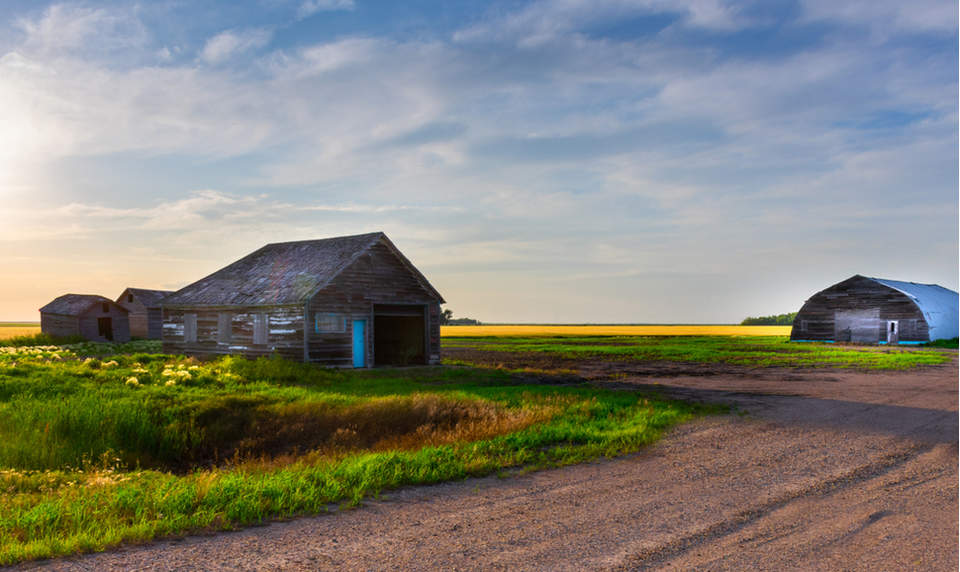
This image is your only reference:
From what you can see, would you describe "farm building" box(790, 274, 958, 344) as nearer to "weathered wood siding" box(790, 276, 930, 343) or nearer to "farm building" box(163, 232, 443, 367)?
"weathered wood siding" box(790, 276, 930, 343)

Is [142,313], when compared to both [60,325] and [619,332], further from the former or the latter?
[619,332]

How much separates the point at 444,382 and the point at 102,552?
1822 cm

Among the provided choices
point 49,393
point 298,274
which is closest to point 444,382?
point 298,274

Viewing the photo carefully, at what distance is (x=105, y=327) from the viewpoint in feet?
210

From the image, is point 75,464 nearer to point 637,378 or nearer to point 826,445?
point 826,445

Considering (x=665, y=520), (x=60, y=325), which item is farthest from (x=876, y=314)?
(x=60, y=325)

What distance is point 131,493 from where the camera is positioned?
26.0 ft

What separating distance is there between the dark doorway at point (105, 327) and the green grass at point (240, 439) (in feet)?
148

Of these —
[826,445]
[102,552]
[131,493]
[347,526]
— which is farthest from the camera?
[826,445]

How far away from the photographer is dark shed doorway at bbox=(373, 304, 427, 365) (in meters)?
32.0

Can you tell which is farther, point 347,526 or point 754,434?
point 754,434

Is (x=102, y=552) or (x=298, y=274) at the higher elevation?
(x=298, y=274)

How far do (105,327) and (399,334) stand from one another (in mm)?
44447

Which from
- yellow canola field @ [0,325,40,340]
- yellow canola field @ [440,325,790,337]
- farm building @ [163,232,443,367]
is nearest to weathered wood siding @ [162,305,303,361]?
farm building @ [163,232,443,367]
